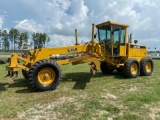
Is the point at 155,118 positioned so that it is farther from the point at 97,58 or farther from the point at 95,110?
the point at 97,58

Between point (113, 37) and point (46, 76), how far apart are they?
468cm

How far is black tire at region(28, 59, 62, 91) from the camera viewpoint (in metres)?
8.57

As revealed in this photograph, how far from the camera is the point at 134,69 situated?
12484 mm

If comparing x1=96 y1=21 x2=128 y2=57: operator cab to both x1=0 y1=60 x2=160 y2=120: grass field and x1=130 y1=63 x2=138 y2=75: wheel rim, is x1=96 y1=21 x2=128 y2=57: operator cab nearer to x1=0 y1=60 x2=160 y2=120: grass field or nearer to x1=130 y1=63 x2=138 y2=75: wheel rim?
x1=130 y1=63 x2=138 y2=75: wheel rim

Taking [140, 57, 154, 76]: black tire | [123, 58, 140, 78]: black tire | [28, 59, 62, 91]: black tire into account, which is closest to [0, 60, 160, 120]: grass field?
[28, 59, 62, 91]: black tire

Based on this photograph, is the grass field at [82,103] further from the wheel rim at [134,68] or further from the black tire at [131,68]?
the wheel rim at [134,68]

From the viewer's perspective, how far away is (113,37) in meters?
12.1

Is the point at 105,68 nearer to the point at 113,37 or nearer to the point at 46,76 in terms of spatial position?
the point at 113,37

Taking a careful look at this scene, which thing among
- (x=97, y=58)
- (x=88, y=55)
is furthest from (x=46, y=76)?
(x=97, y=58)

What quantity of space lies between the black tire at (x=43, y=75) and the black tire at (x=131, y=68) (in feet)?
13.7

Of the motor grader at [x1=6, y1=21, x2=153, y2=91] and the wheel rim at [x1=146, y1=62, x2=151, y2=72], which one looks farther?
the wheel rim at [x1=146, y1=62, x2=151, y2=72]

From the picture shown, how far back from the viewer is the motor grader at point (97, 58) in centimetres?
889

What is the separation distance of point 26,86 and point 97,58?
12.0 ft

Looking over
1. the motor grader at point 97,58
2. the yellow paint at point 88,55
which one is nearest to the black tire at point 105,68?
the motor grader at point 97,58
